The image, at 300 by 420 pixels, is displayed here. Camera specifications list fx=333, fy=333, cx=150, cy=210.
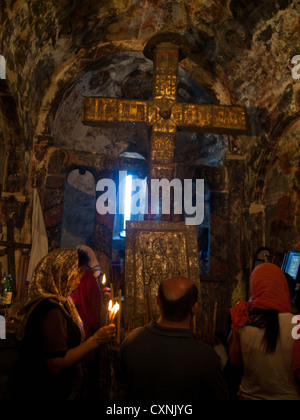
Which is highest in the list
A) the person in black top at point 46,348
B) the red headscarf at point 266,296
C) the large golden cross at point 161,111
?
the large golden cross at point 161,111

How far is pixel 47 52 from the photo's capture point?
23.0 feet

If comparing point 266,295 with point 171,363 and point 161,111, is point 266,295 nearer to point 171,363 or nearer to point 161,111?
point 171,363

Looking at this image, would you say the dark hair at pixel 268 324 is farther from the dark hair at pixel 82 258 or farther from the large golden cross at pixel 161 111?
the large golden cross at pixel 161 111

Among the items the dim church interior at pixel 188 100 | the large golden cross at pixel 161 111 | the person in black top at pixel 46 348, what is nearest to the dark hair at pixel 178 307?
the person in black top at pixel 46 348

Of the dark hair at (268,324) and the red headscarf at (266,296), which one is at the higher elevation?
the red headscarf at (266,296)

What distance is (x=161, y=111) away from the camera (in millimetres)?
5254

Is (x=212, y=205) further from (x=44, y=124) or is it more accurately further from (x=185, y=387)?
(x=185, y=387)

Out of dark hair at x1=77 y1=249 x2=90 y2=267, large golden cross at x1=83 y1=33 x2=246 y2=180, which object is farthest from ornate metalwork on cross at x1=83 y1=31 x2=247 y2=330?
dark hair at x1=77 y1=249 x2=90 y2=267

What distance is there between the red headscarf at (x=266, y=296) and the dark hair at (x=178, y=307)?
2.05 ft

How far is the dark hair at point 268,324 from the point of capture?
2150mm

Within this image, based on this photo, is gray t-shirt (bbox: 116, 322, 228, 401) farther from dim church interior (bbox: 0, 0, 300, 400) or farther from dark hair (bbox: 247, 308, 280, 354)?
dim church interior (bbox: 0, 0, 300, 400)

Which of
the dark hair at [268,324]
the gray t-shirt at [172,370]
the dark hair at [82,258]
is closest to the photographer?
the gray t-shirt at [172,370]

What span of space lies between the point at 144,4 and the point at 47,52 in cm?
239
